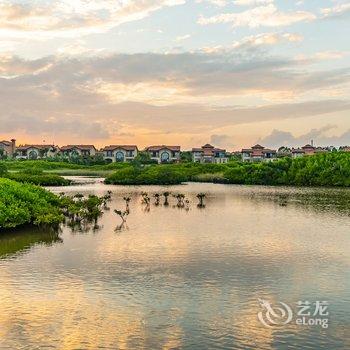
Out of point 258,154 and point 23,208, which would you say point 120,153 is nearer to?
point 258,154

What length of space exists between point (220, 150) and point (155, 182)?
89.3 metres

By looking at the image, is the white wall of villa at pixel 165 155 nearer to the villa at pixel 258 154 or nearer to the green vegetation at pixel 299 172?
the villa at pixel 258 154

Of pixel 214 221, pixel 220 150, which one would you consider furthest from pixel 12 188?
pixel 220 150

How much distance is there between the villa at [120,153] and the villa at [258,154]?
41568 mm

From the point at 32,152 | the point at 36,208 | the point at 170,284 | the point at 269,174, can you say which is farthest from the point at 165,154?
the point at 170,284

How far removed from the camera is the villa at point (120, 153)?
7141 inches

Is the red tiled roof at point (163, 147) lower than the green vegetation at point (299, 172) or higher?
higher

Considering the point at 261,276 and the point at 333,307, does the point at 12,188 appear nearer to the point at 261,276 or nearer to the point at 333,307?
the point at 261,276

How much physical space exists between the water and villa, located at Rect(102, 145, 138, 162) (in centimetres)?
13630

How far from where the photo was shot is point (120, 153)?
182375 millimetres

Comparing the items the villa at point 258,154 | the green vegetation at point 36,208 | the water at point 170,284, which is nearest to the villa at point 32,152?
the villa at point 258,154

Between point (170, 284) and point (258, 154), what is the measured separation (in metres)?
166

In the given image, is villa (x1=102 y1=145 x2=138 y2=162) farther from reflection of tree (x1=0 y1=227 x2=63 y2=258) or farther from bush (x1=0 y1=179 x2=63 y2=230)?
reflection of tree (x1=0 y1=227 x2=63 y2=258)

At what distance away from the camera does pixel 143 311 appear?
21.3 metres
